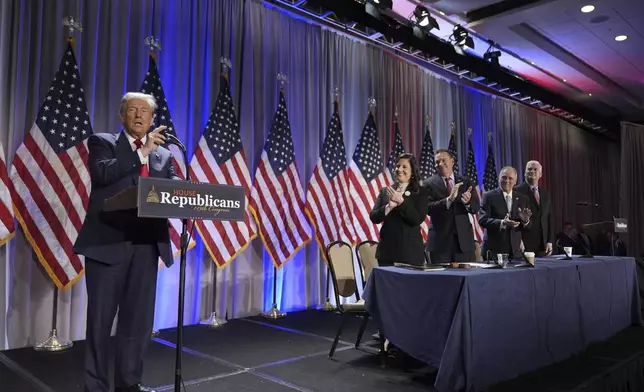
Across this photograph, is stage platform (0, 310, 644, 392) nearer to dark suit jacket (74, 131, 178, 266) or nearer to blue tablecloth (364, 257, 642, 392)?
blue tablecloth (364, 257, 642, 392)

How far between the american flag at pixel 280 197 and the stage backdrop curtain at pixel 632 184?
6733mm

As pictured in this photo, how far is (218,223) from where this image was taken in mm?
4750

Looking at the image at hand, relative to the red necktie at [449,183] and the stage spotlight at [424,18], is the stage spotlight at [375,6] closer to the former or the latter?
the stage spotlight at [424,18]

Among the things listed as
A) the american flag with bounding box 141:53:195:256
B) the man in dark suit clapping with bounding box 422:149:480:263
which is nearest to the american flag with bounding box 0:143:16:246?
the american flag with bounding box 141:53:195:256

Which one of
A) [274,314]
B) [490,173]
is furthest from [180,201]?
[490,173]

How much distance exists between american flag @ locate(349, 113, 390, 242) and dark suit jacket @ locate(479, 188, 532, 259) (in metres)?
2.07

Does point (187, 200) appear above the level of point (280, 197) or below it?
below

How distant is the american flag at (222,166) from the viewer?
4.68 meters

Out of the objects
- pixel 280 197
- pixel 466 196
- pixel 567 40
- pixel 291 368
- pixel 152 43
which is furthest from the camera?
pixel 567 40

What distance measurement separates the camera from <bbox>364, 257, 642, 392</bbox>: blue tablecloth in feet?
7.93

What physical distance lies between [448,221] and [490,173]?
16.9ft

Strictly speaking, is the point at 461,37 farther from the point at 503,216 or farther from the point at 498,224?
the point at 498,224

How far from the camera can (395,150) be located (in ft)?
22.6

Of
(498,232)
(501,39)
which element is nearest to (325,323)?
(498,232)
